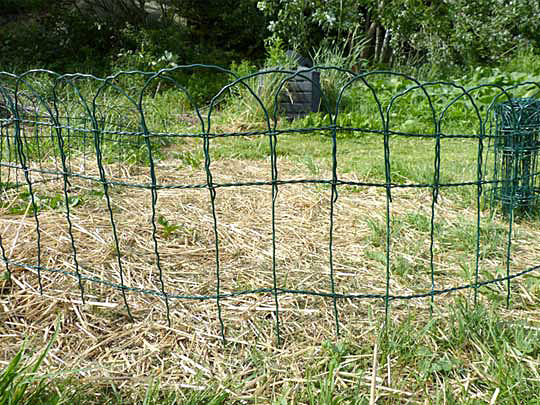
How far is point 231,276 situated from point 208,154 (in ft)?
1.68

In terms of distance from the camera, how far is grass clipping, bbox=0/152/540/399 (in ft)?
4.91

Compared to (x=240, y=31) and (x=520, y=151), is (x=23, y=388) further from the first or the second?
(x=240, y=31)

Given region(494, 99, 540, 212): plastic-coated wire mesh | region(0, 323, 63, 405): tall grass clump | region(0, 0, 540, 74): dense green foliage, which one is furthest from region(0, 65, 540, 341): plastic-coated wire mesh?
region(0, 0, 540, 74): dense green foliage

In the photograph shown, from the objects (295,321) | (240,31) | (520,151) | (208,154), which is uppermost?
(240,31)

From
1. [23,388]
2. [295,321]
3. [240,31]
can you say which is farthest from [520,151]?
[240,31]

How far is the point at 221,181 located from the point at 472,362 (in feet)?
7.22

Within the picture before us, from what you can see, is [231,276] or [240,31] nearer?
[231,276]

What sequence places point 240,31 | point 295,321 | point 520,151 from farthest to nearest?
point 240,31 < point 520,151 < point 295,321

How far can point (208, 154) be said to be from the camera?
1.87m

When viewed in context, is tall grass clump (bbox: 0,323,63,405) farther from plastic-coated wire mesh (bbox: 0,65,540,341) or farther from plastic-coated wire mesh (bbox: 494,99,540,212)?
plastic-coated wire mesh (bbox: 494,99,540,212)

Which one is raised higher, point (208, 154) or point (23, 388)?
point (208, 154)

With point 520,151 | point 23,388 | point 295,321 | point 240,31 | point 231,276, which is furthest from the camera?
point 240,31

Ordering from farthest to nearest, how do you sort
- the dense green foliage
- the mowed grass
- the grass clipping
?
1. the dense green foliage
2. the grass clipping
3. the mowed grass

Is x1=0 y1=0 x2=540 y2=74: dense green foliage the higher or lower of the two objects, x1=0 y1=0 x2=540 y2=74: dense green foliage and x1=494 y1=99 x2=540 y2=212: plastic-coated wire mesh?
the higher
